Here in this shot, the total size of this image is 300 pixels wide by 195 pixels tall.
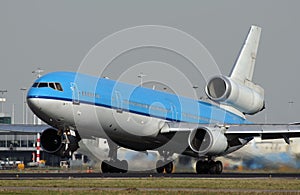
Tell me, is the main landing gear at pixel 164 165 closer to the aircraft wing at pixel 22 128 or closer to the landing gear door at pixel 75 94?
the aircraft wing at pixel 22 128

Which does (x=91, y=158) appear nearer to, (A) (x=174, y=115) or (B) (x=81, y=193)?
(A) (x=174, y=115)

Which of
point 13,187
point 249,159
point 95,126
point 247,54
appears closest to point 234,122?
point 249,159

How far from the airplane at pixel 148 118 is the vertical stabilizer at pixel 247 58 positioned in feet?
1.94

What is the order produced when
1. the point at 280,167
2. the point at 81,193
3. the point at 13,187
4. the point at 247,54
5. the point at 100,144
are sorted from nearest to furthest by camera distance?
the point at 81,193 < the point at 13,187 < the point at 100,144 < the point at 280,167 < the point at 247,54

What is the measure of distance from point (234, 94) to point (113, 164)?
11894 millimetres

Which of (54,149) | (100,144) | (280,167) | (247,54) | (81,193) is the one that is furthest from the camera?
(247,54)

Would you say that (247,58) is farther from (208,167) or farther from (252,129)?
(208,167)

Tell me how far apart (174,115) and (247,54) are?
1572cm

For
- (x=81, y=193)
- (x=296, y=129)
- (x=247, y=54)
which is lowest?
(x=81, y=193)

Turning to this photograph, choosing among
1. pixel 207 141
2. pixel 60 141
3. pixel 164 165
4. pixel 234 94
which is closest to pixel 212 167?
pixel 207 141

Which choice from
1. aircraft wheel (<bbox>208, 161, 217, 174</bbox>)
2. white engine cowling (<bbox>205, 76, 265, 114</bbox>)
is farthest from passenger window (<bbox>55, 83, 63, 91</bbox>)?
white engine cowling (<bbox>205, 76, 265, 114</bbox>)

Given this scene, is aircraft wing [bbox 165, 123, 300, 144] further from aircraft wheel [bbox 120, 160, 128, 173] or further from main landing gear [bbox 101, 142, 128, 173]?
aircraft wheel [bbox 120, 160, 128, 173]

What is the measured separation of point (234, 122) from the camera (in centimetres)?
6606

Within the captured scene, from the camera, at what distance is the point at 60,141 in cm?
5284
